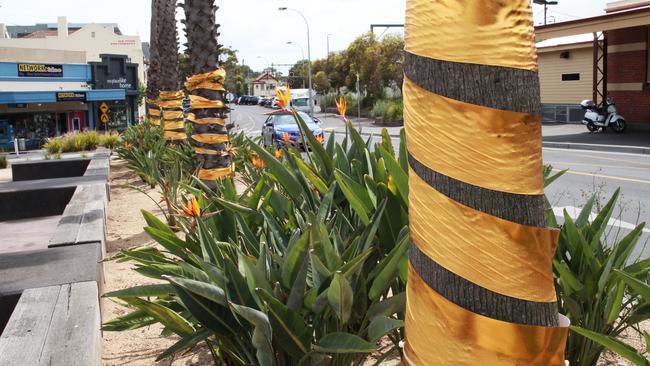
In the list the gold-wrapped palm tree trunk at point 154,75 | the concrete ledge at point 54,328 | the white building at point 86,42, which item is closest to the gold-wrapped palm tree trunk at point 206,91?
the concrete ledge at point 54,328

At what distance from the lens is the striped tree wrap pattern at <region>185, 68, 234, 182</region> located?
8078 mm

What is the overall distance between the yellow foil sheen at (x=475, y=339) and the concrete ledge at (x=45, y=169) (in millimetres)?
12098

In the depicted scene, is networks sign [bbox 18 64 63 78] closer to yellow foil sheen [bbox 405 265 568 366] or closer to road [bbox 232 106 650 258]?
road [bbox 232 106 650 258]

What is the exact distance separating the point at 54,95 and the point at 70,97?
1514 millimetres

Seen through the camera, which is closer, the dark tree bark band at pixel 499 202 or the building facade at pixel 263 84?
the dark tree bark band at pixel 499 202

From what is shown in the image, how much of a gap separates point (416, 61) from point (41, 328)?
259 centimetres

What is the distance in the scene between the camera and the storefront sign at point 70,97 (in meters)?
42.5

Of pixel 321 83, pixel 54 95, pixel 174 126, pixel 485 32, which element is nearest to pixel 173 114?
pixel 174 126

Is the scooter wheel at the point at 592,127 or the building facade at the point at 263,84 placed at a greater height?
the building facade at the point at 263,84

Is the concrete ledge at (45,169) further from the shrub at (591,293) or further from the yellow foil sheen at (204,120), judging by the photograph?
the shrub at (591,293)

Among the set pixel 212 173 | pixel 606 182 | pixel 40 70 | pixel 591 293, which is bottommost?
pixel 606 182

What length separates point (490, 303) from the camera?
1.43m

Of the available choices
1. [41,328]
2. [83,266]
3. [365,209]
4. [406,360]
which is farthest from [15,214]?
[406,360]

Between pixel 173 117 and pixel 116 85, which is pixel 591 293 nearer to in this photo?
pixel 173 117
